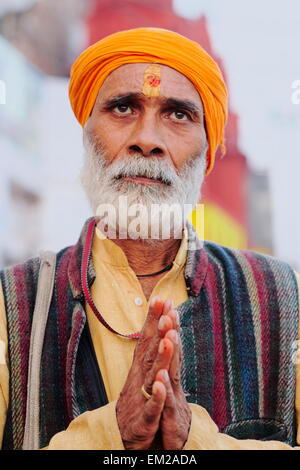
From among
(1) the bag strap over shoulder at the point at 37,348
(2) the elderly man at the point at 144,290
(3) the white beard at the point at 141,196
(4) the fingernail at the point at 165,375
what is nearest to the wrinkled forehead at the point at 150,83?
(2) the elderly man at the point at 144,290

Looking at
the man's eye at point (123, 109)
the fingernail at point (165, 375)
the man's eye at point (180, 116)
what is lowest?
the fingernail at point (165, 375)

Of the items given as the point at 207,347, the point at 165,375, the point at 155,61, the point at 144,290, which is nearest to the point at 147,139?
the point at 155,61

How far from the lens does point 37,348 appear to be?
1.90 metres

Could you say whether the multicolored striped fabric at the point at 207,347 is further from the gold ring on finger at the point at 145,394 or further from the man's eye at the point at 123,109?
the man's eye at the point at 123,109

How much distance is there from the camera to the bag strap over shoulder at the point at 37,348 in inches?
71.4

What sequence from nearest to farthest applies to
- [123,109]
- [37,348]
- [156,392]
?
[156,392]
[37,348]
[123,109]

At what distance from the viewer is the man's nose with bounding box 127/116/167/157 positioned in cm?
203

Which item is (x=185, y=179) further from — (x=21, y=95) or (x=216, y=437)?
(x=21, y=95)

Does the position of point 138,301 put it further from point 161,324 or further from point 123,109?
point 123,109

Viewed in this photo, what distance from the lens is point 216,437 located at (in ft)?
5.46

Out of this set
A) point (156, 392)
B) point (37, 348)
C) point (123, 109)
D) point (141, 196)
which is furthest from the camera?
point (123, 109)

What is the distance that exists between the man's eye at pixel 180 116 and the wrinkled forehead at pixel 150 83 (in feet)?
0.18

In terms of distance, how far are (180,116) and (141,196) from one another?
0.36 meters

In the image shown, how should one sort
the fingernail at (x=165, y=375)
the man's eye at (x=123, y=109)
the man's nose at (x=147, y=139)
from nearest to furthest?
the fingernail at (x=165, y=375), the man's nose at (x=147, y=139), the man's eye at (x=123, y=109)
